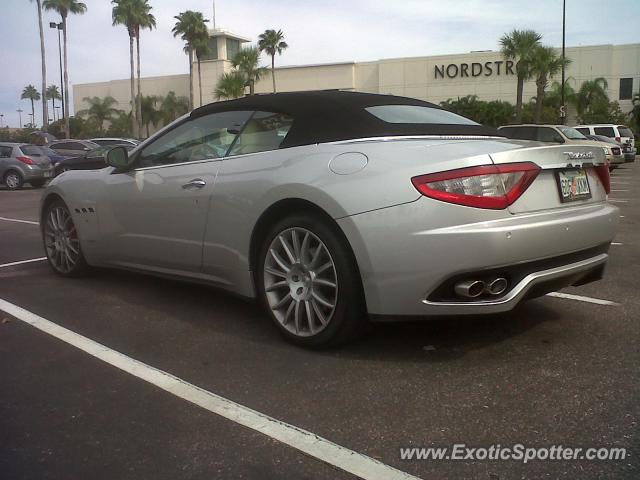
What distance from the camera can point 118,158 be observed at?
4.77 m

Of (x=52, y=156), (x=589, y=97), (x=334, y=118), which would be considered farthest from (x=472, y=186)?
(x=589, y=97)

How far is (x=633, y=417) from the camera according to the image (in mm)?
2682

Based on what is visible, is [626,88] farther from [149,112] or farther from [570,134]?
[149,112]

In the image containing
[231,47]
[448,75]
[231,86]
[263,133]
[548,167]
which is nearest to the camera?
[548,167]

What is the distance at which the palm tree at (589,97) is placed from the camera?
5472cm

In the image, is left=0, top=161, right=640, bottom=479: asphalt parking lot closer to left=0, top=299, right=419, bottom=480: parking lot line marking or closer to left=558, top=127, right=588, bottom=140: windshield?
left=0, top=299, right=419, bottom=480: parking lot line marking

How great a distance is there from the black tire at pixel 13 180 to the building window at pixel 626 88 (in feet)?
188

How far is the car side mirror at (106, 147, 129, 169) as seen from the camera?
15.6 feet

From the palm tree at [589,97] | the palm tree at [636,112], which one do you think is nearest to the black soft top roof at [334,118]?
the palm tree at [589,97]

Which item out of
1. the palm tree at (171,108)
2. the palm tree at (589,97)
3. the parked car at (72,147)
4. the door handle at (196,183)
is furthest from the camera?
the palm tree at (171,108)

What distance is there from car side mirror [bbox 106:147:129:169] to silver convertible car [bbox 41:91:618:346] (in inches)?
6.8

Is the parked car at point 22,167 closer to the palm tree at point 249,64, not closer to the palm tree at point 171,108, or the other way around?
the palm tree at point 249,64

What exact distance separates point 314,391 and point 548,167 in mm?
1744

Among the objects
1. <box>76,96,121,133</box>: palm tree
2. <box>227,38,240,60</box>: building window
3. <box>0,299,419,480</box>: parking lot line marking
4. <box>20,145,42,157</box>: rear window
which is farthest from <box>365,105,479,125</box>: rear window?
<box>227,38,240,60</box>: building window
